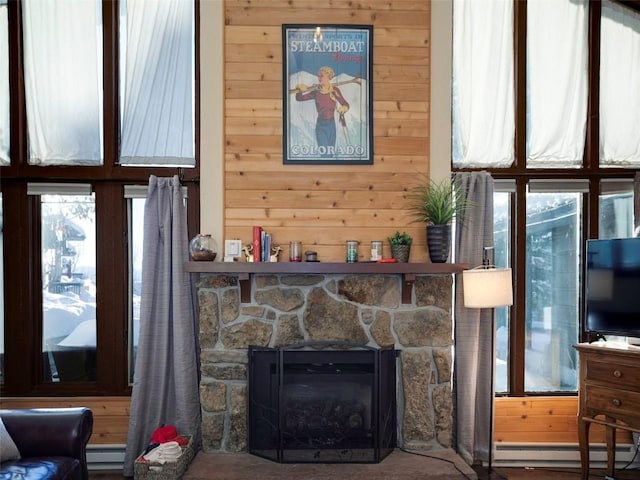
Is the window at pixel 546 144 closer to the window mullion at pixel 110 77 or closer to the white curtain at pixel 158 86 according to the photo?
the white curtain at pixel 158 86

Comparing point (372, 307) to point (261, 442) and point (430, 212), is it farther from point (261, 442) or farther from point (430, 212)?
point (261, 442)

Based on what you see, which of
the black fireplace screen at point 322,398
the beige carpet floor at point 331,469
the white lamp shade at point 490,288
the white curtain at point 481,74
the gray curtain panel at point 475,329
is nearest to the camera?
the beige carpet floor at point 331,469

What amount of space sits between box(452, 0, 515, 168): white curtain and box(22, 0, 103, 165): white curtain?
2736 mm

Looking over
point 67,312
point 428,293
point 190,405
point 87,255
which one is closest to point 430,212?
point 428,293

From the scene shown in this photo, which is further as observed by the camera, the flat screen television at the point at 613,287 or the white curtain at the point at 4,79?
the white curtain at the point at 4,79

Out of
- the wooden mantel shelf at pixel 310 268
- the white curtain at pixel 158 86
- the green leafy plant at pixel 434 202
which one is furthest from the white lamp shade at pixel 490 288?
the white curtain at pixel 158 86

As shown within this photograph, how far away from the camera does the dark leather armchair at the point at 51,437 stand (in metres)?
2.48

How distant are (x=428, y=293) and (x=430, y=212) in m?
0.56

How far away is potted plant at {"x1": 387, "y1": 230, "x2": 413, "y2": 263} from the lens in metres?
3.15

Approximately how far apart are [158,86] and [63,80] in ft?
2.35

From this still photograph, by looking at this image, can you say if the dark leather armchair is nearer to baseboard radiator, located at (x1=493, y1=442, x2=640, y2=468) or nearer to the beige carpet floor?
the beige carpet floor

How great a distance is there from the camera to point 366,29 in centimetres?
331

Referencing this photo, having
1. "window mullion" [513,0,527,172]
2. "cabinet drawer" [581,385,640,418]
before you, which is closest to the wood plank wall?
"window mullion" [513,0,527,172]

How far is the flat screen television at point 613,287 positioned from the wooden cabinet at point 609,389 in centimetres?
15
